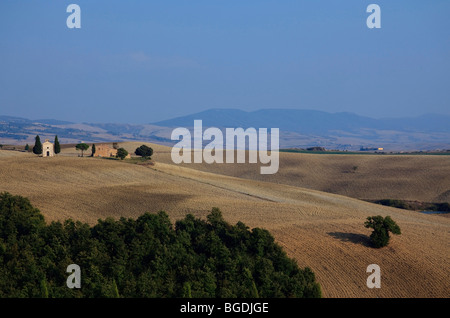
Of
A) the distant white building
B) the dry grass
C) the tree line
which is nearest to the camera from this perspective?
the tree line

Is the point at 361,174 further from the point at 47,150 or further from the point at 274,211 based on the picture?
the point at 274,211

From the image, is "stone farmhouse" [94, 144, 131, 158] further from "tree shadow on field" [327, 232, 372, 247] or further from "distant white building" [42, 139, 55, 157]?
"tree shadow on field" [327, 232, 372, 247]

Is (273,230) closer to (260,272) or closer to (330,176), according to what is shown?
(260,272)

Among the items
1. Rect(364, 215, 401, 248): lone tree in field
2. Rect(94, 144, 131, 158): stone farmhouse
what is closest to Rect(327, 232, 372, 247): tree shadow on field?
Rect(364, 215, 401, 248): lone tree in field

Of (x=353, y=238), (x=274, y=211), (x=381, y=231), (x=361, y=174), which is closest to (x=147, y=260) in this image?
(x=353, y=238)
